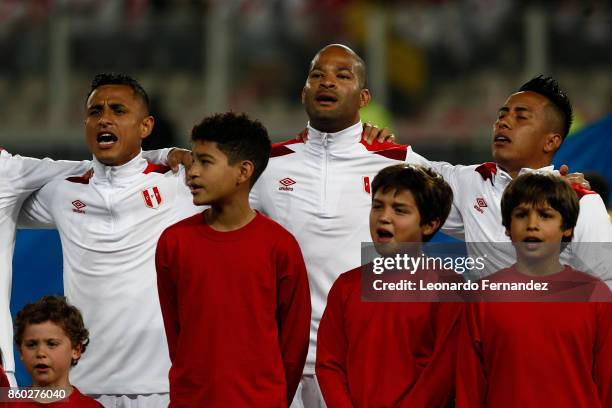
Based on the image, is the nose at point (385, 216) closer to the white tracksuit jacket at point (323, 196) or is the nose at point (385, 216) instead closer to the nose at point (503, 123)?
the white tracksuit jacket at point (323, 196)

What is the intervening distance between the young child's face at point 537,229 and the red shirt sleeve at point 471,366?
0.81 ft

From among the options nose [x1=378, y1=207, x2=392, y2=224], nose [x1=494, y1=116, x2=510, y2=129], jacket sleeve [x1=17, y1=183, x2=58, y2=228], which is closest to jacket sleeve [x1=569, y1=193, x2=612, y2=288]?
nose [x1=494, y1=116, x2=510, y2=129]

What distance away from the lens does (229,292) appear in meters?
3.68

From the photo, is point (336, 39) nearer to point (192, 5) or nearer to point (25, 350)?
point (192, 5)

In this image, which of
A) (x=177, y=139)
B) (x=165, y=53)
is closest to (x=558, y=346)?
(x=177, y=139)

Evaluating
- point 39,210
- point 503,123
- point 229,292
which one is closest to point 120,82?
point 39,210

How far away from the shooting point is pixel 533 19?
10.0 m

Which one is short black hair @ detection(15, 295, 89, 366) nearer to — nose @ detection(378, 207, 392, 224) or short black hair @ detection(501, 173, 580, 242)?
nose @ detection(378, 207, 392, 224)

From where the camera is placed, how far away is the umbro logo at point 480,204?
435 cm

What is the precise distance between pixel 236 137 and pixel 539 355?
3.97 feet

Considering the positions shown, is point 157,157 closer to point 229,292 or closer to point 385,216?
point 229,292

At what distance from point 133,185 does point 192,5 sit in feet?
20.7

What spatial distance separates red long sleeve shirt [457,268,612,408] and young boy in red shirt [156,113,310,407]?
0.58 m

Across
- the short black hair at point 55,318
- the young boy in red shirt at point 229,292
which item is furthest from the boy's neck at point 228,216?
the short black hair at point 55,318
